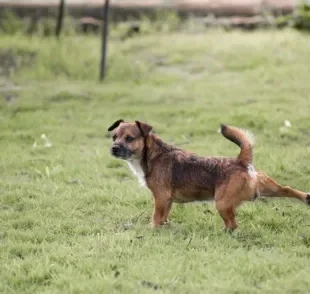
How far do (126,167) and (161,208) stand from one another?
86.6 inches

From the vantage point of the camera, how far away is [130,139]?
6.54 meters

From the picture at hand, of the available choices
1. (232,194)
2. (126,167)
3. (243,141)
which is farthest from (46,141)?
(232,194)

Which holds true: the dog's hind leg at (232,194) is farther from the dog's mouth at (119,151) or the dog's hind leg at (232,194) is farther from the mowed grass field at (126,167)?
the dog's mouth at (119,151)

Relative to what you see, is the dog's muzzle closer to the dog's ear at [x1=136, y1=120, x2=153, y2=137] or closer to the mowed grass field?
the dog's ear at [x1=136, y1=120, x2=153, y2=137]

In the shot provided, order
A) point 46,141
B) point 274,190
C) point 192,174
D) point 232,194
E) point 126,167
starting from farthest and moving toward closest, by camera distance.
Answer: point 46,141 → point 126,167 → point 192,174 → point 274,190 → point 232,194

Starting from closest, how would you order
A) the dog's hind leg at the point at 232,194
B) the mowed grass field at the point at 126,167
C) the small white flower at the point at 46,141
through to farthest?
the mowed grass field at the point at 126,167
the dog's hind leg at the point at 232,194
the small white flower at the point at 46,141

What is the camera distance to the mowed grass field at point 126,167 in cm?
532

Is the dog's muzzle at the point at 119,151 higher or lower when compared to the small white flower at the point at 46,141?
higher

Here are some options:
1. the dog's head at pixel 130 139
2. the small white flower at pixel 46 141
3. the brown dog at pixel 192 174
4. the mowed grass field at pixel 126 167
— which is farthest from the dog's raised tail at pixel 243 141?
the small white flower at pixel 46 141

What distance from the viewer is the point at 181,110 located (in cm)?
1109

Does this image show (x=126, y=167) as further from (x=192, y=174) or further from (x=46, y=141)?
(x=192, y=174)

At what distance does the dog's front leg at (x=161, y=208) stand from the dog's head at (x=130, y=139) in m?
0.43

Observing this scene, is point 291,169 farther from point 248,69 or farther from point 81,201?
point 248,69

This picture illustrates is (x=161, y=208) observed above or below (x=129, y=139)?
below
